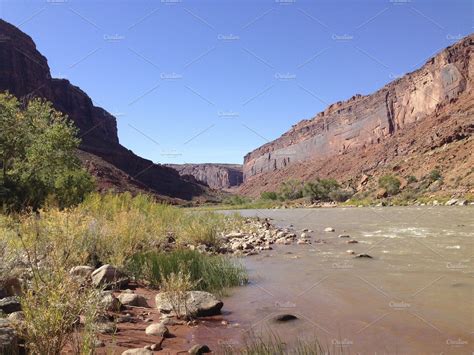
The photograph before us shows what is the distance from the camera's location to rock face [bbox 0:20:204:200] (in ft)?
356

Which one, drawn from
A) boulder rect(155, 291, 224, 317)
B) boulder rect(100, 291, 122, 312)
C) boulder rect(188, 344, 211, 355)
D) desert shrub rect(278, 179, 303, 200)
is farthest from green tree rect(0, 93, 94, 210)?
desert shrub rect(278, 179, 303, 200)

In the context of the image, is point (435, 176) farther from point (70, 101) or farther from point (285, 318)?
point (70, 101)

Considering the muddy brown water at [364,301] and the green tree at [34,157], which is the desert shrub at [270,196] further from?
the muddy brown water at [364,301]

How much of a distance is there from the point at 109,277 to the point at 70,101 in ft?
455

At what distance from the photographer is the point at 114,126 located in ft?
572

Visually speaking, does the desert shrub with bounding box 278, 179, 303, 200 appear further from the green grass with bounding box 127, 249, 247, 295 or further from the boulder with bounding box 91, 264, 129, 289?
the boulder with bounding box 91, 264, 129, 289

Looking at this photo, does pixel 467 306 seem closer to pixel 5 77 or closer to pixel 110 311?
pixel 110 311

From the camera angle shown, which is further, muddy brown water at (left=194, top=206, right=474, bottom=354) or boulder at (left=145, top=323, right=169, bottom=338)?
boulder at (left=145, top=323, right=169, bottom=338)

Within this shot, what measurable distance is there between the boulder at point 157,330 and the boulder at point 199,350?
0.52 m

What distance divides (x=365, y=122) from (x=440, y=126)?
65430 millimetres

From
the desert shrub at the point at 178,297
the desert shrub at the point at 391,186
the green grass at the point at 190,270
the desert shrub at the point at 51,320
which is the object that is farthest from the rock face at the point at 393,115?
the desert shrub at the point at 51,320

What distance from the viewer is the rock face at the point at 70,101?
108 metres

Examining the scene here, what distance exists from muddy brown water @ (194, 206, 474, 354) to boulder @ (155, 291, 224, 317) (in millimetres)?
201

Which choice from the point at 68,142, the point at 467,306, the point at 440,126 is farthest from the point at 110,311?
the point at 440,126
